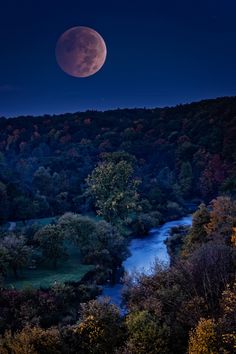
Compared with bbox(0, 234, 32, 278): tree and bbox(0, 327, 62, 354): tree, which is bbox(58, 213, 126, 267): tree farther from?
bbox(0, 327, 62, 354): tree

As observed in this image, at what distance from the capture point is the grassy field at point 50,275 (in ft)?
165

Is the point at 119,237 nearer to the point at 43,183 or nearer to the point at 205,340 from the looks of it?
the point at 205,340

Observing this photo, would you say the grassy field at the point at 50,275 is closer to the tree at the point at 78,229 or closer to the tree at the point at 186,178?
the tree at the point at 78,229

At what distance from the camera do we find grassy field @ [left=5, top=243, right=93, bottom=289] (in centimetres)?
5031

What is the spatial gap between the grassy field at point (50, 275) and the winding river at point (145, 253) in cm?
428

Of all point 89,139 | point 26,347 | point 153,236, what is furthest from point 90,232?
point 89,139

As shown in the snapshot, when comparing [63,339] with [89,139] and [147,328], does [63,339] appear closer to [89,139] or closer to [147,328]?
[147,328]

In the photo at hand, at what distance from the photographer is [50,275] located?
178ft

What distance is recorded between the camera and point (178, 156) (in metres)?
134

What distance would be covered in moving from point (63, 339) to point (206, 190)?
8911cm

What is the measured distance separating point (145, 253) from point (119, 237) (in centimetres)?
779

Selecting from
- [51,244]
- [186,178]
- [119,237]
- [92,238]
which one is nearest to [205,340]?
[51,244]

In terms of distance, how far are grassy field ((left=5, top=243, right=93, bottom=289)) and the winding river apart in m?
4.28

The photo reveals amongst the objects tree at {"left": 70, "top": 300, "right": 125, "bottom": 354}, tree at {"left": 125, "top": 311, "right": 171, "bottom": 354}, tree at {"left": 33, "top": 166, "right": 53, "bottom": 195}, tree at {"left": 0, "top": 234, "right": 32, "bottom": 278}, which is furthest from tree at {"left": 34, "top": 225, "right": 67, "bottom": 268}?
tree at {"left": 33, "top": 166, "right": 53, "bottom": 195}
